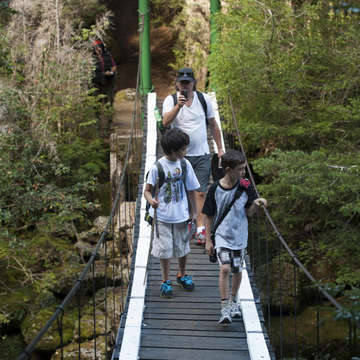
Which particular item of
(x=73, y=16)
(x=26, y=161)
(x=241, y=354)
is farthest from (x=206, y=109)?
(x=73, y=16)

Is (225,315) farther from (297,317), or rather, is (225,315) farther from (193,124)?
(297,317)

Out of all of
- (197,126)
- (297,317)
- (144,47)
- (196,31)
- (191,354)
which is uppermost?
(196,31)

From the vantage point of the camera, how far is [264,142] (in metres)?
8.58

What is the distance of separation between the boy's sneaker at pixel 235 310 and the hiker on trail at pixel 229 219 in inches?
5.0

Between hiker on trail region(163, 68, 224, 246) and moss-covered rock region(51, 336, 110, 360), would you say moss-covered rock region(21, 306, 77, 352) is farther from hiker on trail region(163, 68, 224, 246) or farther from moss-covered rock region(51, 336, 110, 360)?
hiker on trail region(163, 68, 224, 246)

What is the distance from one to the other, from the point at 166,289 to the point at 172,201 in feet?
2.21

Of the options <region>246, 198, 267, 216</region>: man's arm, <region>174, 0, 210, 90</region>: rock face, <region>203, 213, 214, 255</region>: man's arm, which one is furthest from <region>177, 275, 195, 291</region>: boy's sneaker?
<region>174, 0, 210, 90</region>: rock face

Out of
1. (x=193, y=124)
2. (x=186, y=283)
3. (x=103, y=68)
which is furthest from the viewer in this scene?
(x=103, y=68)

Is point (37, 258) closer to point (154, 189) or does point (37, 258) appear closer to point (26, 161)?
point (26, 161)

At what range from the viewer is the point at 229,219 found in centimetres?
313

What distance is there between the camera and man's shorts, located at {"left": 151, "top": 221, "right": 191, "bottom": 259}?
3.51 meters

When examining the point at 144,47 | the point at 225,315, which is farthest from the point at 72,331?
the point at 144,47

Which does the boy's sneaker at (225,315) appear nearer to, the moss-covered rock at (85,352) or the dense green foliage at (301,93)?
the dense green foliage at (301,93)

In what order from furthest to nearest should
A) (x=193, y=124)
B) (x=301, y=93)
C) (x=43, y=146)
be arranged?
(x=43, y=146)
(x=301, y=93)
(x=193, y=124)
